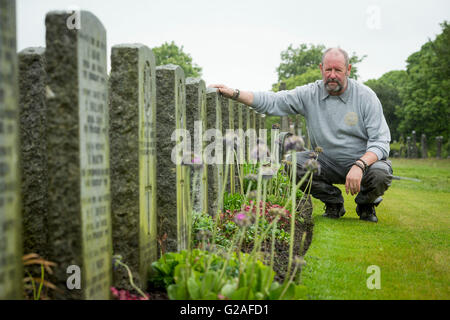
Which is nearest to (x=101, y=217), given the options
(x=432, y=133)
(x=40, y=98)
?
(x=40, y=98)

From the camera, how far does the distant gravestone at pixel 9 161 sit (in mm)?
1777

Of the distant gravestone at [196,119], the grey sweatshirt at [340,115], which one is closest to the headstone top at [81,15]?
the distant gravestone at [196,119]

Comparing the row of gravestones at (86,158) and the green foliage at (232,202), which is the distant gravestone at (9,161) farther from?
the green foliage at (232,202)

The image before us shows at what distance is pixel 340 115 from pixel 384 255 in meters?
1.98

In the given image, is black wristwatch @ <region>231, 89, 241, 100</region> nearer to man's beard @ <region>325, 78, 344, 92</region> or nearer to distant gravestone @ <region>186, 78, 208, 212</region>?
distant gravestone @ <region>186, 78, 208, 212</region>

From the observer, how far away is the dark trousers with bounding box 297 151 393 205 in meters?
5.37

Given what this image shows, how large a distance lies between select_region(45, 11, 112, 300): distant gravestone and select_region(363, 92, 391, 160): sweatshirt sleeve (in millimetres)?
3801

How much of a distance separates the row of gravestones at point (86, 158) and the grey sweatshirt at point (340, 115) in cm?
224

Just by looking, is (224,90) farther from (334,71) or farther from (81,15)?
(81,15)

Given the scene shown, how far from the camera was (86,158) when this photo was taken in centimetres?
222

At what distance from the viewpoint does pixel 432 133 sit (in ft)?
125

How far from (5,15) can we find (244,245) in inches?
114

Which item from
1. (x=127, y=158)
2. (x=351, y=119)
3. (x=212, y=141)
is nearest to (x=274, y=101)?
Answer: (x=351, y=119)

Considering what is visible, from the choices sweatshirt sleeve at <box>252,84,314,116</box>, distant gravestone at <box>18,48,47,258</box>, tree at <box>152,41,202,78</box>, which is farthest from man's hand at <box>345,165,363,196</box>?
tree at <box>152,41,202,78</box>
